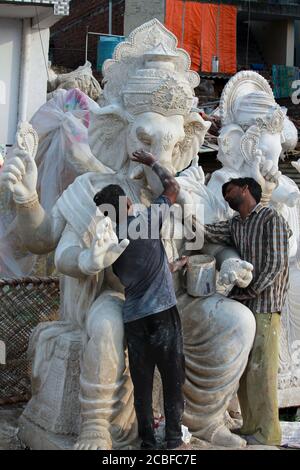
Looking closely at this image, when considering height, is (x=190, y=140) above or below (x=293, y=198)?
above

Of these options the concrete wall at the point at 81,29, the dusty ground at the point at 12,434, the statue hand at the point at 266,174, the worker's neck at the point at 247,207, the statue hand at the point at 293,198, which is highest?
the concrete wall at the point at 81,29

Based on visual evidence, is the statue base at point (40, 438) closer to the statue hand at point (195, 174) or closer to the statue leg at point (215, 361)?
the statue leg at point (215, 361)

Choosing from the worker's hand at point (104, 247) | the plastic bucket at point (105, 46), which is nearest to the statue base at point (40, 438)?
the worker's hand at point (104, 247)

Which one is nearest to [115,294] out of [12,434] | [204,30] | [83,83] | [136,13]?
[12,434]

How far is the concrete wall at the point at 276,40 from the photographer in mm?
22438

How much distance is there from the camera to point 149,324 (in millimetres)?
3535

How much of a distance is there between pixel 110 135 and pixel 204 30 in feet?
55.9

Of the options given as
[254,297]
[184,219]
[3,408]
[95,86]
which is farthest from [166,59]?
[95,86]

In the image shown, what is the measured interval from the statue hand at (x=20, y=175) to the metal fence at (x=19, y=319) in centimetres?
124

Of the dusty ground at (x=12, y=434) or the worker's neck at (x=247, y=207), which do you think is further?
the worker's neck at (x=247, y=207)

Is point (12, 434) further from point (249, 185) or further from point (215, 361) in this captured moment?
point (249, 185)

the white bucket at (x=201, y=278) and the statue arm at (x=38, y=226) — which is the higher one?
the statue arm at (x=38, y=226)

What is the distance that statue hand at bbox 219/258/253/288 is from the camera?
12.3 feet

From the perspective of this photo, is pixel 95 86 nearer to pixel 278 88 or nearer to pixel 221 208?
pixel 221 208
